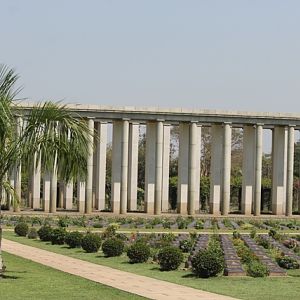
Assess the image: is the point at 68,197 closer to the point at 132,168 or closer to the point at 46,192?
the point at 46,192

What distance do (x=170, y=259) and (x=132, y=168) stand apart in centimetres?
5018

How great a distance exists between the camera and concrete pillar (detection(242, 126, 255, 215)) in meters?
76.8

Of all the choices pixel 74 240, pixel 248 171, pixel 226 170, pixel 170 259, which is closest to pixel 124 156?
pixel 226 170

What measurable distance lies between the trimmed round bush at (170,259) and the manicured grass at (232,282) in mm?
299

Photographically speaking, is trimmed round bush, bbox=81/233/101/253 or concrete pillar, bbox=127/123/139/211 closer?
trimmed round bush, bbox=81/233/101/253

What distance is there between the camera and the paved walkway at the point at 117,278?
22359mm

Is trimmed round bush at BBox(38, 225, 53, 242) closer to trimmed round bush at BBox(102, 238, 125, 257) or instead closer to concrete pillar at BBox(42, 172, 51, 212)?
trimmed round bush at BBox(102, 238, 125, 257)

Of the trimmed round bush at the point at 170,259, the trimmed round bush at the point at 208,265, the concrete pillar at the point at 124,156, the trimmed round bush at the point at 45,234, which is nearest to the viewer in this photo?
the trimmed round bush at the point at 208,265

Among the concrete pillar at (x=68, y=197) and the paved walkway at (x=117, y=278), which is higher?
the concrete pillar at (x=68, y=197)

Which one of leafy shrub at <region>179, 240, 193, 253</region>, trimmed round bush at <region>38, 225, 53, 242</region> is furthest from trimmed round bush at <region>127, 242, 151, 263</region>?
Answer: trimmed round bush at <region>38, 225, 53, 242</region>

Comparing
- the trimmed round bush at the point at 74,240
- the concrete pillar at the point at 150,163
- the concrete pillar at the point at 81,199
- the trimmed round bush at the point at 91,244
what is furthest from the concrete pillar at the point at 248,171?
the trimmed round bush at the point at 91,244

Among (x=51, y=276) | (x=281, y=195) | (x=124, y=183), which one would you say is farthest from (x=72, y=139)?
(x=281, y=195)

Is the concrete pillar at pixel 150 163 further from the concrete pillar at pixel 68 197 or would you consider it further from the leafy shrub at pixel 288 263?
the leafy shrub at pixel 288 263

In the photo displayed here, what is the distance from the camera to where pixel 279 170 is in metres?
78.2
